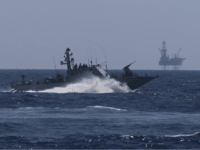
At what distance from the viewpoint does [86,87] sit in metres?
66.4

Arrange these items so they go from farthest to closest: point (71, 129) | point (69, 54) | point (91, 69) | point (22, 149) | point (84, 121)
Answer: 1. point (69, 54)
2. point (91, 69)
3. point (84, 121)
4. point (71, 129)
5. point (22, 149)

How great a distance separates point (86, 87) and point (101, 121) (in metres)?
38.0

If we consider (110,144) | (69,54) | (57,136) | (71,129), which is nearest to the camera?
(110,144)

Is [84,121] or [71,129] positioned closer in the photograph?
[71,129]

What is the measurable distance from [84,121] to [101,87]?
36.7 meters

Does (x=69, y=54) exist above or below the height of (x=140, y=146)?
above

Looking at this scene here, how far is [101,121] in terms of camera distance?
28484 mm

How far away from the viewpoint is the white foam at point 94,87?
64.9 m

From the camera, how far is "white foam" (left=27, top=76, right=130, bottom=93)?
6488cm

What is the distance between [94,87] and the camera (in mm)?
65688

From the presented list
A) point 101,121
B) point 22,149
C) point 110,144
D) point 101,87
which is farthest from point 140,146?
point 101,87

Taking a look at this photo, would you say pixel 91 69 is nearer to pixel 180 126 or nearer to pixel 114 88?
pixel 114 88

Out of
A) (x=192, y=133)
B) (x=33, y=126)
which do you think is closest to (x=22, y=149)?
(x=33, y=126)

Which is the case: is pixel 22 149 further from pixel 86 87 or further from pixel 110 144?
pixel 86 87
